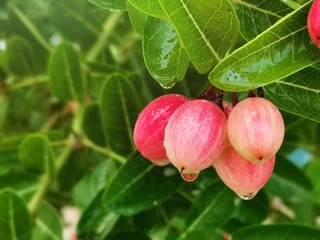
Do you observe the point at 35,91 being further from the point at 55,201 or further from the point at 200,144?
the point at 200,144

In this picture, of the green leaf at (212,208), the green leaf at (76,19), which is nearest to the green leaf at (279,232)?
the green leaf at (212,208)

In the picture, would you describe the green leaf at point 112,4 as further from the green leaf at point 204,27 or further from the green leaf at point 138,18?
the green leaf at point 204,27

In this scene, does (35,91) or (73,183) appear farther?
(35,91)

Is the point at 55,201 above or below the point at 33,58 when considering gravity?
below

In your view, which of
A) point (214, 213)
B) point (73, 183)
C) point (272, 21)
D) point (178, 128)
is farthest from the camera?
point (73, 183)

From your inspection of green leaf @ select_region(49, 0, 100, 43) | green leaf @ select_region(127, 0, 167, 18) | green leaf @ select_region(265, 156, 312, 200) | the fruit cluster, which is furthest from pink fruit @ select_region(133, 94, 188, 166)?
green leaf @ select_region(49, 0, 100, 43)

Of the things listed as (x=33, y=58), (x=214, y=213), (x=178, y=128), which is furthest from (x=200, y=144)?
(x=33, y=58)

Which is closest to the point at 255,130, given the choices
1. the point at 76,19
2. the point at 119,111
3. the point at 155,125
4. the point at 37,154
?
the point at 155,125

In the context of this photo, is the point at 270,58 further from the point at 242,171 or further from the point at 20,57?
the point at 20,57
